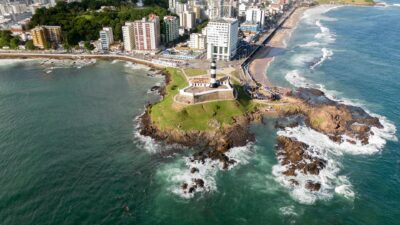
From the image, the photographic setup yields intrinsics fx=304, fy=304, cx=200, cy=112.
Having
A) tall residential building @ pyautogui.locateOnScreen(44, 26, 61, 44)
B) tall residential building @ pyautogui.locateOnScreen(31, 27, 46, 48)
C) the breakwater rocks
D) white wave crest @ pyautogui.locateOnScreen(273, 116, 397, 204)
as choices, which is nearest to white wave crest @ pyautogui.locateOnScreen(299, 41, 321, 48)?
the breakwater rocks

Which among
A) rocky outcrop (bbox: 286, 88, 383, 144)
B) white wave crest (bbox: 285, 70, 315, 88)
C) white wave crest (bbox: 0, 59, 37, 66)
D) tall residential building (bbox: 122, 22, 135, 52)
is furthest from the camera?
tall residential building (bbox: 122, 22, 135, 52)

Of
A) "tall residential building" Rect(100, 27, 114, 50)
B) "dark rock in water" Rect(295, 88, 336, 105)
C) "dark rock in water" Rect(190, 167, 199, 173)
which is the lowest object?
"dark rock in water" Rect(190, 167, 199, 173)

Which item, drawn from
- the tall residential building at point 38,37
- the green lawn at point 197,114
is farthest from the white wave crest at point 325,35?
the tall residential building at point 38,37

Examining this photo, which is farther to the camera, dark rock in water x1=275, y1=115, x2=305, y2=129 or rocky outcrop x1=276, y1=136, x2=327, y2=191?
dark rock in water x1=275, y1=115, x2=305, y2=129

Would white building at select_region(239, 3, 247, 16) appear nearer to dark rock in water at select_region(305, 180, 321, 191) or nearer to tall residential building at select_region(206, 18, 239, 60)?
tall residential building at select_region(206, 18, 239, 60)

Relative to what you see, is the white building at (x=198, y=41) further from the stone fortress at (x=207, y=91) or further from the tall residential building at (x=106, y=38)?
the stone fortress at (x=207, y=91)

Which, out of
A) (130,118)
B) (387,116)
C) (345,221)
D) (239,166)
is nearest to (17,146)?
(130,118)

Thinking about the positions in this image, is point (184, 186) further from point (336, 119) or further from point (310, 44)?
point (310, 44)
